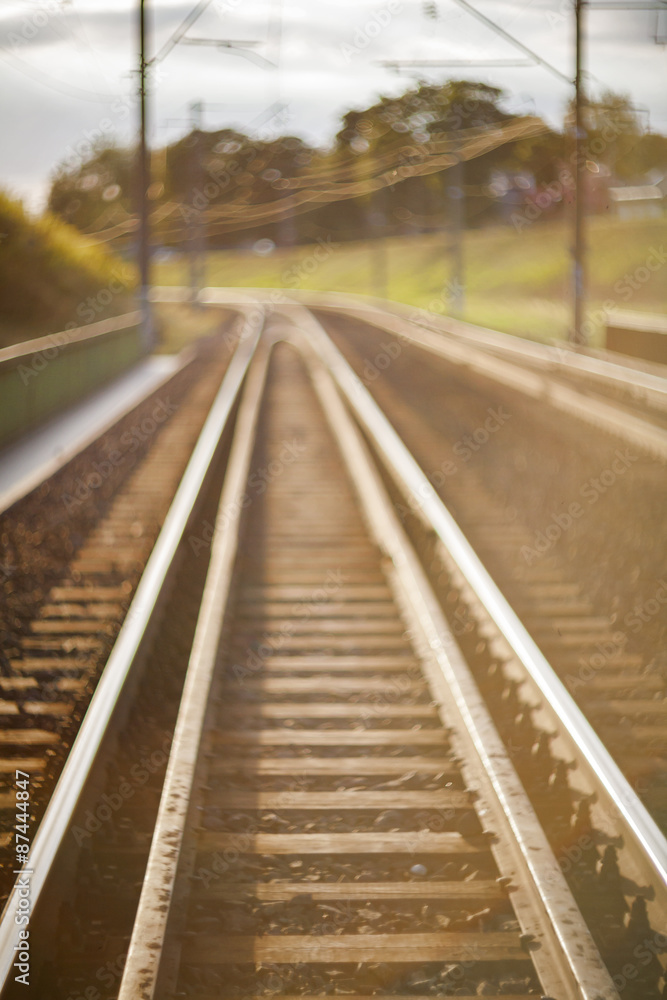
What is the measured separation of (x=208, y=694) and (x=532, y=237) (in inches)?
2678

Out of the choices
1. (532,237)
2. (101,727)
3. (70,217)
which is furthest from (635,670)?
(532,237)

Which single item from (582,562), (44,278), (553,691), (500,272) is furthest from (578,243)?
(500,272)

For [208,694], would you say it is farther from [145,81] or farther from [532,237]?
[532,237]

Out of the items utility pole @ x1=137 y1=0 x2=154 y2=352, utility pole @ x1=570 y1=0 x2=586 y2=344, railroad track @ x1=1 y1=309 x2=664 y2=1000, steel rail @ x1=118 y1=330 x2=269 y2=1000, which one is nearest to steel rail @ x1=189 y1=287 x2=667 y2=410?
utility pole @ x1=570 y1=0 x2=586 y2=344

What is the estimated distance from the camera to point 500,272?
6128 cm

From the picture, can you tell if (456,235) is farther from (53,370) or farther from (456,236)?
(53,370)

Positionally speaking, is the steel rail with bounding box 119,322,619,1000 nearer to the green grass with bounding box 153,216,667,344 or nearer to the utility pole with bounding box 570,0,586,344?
the utility pole with bounding box 570,0,586,344

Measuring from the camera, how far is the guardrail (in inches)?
473

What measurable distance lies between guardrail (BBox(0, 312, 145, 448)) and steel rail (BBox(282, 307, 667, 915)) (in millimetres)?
4512

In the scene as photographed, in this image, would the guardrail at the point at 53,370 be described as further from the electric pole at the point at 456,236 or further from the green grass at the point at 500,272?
the electric pole at the point at 456,236

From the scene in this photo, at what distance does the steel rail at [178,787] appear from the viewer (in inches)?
113

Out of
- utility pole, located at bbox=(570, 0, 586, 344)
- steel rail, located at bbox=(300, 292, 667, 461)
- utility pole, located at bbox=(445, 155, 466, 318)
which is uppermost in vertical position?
utility pole, located at bbox=(445, 155, 466, 318)

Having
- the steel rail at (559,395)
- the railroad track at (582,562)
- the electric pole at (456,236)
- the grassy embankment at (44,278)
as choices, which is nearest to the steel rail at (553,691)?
the railroad track at (582,562)

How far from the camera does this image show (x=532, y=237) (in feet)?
225
